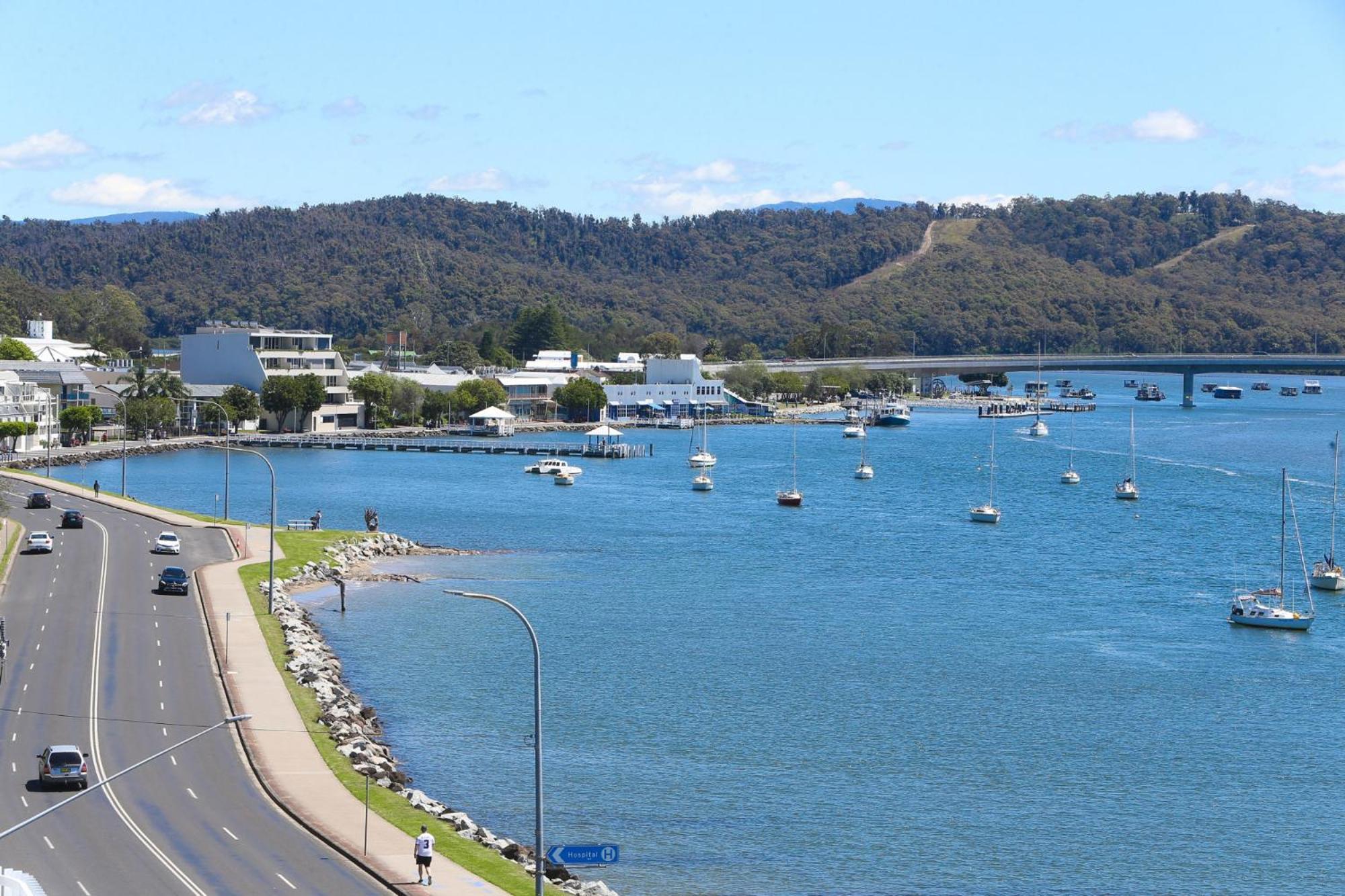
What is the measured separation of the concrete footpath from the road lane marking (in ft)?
10.1

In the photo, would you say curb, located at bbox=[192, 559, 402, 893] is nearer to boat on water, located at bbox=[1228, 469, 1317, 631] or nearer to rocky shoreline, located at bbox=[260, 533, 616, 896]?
rocky shoreline, located at bbox=[260, 533, 616, 896]

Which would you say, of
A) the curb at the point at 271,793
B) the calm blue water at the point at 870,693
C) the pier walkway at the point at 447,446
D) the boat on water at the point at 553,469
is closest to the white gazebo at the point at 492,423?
the pier walkway at the point at 447,446

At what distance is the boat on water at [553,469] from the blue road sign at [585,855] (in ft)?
314

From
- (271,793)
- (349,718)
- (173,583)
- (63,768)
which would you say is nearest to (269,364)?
(173,583)

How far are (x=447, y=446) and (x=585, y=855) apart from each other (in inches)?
5180

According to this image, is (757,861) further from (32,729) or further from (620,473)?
(620,473)

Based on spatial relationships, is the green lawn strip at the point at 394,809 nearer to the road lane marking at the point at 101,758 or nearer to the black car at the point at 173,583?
the road lane marking at the point at 101,758

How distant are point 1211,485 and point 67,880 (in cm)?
10788

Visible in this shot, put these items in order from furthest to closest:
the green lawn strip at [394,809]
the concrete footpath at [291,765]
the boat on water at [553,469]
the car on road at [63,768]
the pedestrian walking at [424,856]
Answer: the boat on water at [553,469] < the car on road at [63,768] < the green lawn strip at [394,809] < the concrete footpath at [291,765] < the pedestrian walking at [424,856]

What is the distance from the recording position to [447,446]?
514 ft

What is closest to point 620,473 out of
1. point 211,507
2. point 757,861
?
point 211,507

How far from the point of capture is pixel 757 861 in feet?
124

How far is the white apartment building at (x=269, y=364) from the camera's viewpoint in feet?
540

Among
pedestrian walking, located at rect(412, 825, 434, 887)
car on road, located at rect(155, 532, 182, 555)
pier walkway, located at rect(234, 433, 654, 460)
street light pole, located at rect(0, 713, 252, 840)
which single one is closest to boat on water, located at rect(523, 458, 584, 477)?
pier walkway, located at rect(234, 433, 654, 460)
